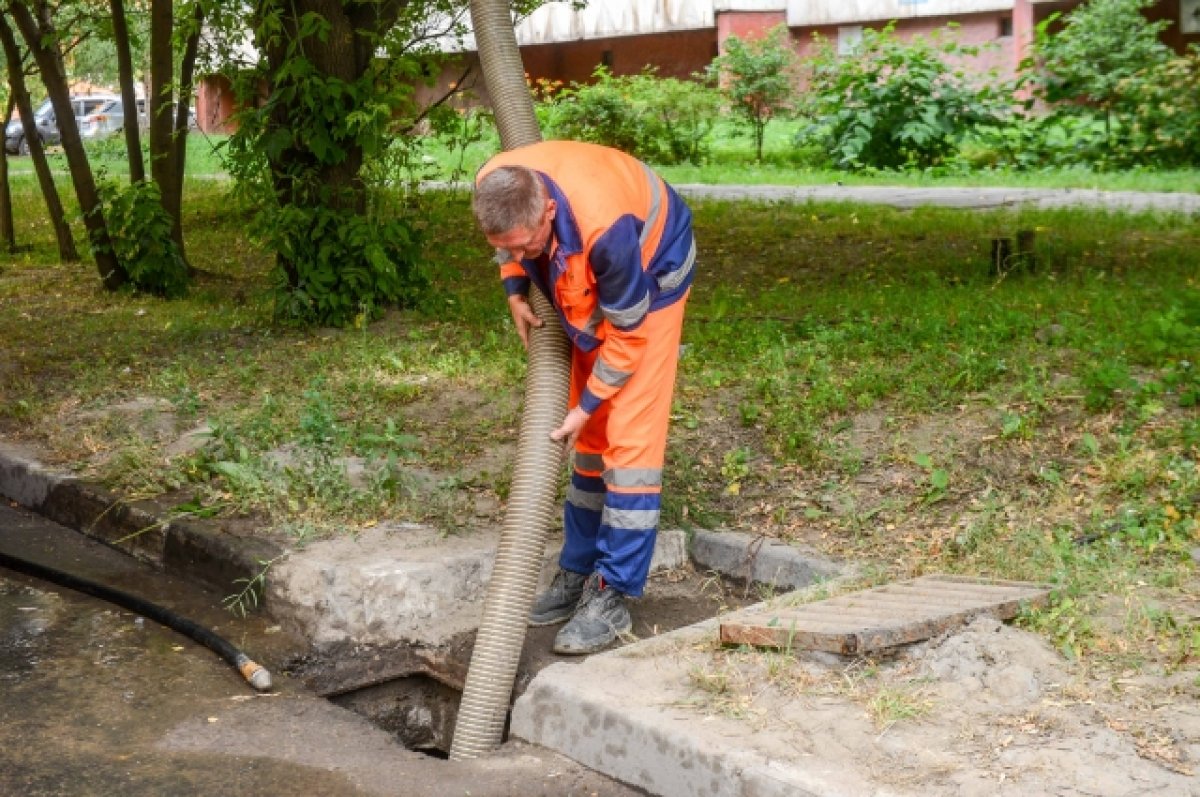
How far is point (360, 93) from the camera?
946 centimetres

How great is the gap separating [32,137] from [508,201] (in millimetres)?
12116

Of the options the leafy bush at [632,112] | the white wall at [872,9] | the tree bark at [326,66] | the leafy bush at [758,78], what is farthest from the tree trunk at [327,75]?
the white wall at [872,9]

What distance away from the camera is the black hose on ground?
4.87 meters

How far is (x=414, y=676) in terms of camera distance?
5.14 meters

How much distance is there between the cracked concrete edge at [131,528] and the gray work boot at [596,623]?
1266 mm

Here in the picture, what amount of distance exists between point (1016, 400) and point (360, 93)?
476 centimetres

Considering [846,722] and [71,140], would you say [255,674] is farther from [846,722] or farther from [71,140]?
[71,140]

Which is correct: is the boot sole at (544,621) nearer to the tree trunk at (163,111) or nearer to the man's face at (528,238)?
the man's face at (528,238)

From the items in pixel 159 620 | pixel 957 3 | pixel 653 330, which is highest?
pixel 957 3

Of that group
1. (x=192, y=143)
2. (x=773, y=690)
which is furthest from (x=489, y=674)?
(x=192, y=143)

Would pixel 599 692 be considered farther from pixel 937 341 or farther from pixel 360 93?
pixel 360 93

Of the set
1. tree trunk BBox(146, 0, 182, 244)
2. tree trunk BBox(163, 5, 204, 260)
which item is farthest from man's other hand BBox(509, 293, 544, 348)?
tree trunk BBox(146, 0, 182, 244)

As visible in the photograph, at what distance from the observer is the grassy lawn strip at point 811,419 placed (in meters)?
5.47

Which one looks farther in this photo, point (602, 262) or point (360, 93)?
point (360, 93)
